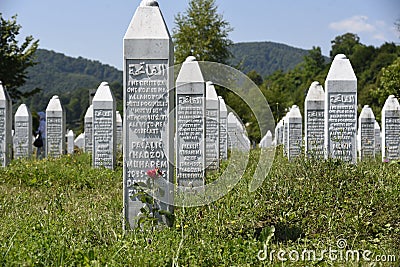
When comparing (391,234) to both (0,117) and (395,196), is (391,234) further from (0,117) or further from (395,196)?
(0,117)

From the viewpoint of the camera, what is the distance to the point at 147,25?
22.2ft

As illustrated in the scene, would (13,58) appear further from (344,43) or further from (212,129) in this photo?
(344,43)

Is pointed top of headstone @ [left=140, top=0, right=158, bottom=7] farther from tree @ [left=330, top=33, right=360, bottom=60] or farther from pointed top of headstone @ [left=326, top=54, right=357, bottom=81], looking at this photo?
tree @ [left=330, top=33, right=360, bottom=60]

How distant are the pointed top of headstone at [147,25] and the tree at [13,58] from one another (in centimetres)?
2803

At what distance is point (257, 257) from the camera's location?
5.11 meters

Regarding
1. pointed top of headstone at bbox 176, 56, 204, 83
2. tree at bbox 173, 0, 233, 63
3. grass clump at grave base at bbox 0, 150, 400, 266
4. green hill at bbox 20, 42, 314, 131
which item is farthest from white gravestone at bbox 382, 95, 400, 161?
Result: green hill at bbox 20, 42, 314, 131

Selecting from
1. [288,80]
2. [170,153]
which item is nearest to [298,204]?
[170,153]

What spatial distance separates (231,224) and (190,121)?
18.8 feet

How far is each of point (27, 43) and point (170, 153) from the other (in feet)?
100

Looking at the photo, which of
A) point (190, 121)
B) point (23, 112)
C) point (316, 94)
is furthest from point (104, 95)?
point (316, 94)

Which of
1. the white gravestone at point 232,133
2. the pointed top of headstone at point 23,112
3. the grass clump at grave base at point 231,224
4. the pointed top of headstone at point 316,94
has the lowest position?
the grass clump at grave base at point 231,224

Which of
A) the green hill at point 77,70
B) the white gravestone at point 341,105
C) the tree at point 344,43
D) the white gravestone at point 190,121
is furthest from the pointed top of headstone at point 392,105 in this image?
the green hill at point 77,70

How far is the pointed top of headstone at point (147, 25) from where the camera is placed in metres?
6.75

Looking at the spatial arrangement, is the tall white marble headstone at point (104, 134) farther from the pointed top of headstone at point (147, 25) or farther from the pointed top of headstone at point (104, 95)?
the pointed top of headstone at point (147, 25)
